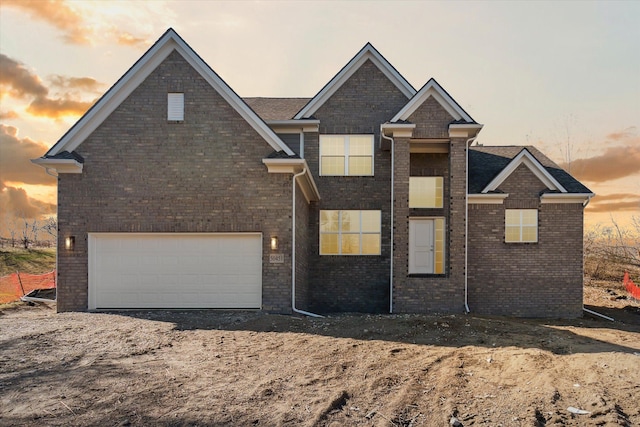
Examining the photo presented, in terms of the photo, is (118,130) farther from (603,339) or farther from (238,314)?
(603,339)

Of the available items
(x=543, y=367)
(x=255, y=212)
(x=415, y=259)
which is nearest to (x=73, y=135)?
(x=255, y=212)

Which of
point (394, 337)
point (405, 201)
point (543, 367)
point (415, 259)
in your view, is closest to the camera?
point (543, 367)

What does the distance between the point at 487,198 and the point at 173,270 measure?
11.0 metres

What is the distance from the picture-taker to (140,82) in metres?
14.0

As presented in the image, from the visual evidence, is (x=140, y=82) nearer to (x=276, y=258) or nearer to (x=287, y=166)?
(x=287, y=166)

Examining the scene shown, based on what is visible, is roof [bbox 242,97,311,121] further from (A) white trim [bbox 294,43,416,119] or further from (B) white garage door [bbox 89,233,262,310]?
(B) white garage door [bbox 89,233,262,310]

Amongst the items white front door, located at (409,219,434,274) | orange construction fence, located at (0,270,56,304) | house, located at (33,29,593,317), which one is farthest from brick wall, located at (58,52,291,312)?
orange construction fence, located at (0,270,56,304)

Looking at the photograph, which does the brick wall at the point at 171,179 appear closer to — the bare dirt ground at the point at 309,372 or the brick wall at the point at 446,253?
the bare dirt ground at the point at 309,372

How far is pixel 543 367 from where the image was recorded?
8.32 meters

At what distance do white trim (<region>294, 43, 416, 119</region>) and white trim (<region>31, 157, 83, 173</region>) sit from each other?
7532mm

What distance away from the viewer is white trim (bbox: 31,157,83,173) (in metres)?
13.6

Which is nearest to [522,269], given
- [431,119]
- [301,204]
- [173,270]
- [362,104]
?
[431,119]

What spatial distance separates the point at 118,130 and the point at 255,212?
4464mm

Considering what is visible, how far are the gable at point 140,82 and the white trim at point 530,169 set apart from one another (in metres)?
8.43
